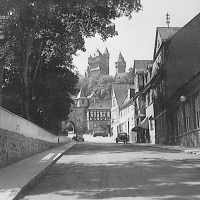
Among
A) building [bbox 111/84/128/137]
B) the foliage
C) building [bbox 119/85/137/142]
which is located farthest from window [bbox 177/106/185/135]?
the foliage

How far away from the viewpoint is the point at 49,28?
2020cm

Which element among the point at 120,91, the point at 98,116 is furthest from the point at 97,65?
the point at 120,91

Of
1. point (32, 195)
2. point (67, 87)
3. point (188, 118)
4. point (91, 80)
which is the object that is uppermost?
point (91, 80)

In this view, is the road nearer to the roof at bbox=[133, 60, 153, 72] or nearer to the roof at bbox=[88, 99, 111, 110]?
the roof at bbox=[133, 60, 153, 72]

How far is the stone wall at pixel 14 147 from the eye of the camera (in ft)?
42.4

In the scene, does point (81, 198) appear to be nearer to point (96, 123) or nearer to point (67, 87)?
point (67, 87)

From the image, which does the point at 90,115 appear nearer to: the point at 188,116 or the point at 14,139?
the point at 188,116

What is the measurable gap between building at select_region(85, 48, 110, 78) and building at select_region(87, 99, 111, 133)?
220ft

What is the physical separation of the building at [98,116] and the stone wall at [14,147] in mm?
95923

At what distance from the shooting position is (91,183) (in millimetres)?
9320

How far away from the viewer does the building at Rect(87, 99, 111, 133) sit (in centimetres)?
11669

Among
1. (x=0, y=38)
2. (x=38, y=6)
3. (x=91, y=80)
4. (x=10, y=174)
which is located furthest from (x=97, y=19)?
(x=91, y=80)

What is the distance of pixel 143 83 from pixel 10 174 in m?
40.9

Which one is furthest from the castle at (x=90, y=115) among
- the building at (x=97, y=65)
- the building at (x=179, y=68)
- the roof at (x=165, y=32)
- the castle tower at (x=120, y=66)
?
the building at (x=179, y=68)
